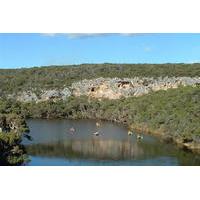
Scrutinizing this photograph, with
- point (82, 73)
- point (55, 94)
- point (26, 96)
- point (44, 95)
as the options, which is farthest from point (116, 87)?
point (26, 96)

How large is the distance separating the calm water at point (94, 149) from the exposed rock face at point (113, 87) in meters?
2.32

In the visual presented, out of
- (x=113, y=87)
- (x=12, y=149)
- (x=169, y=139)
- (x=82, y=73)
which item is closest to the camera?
(x=12, y=149)

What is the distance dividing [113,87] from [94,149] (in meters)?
6.25

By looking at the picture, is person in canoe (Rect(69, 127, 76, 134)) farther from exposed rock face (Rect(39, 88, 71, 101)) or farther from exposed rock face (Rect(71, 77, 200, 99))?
exposed rock face (Rect(71, 77, 200, 99))

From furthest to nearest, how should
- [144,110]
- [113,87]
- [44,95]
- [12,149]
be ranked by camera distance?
[113,87]
[44,95]
[144,110]
[12,149]

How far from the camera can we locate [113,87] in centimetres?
1673

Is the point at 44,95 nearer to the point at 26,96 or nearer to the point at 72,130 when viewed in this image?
the point at 26,96

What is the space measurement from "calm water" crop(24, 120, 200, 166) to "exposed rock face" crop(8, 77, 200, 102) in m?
2.32

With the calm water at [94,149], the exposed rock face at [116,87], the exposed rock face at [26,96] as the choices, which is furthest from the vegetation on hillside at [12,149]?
the exposed rock face at [116,87]

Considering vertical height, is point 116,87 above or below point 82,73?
below

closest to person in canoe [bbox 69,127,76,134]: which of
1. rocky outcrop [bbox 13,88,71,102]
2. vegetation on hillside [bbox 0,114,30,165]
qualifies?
rocky outcrop [bbox 13,88,71,102]
